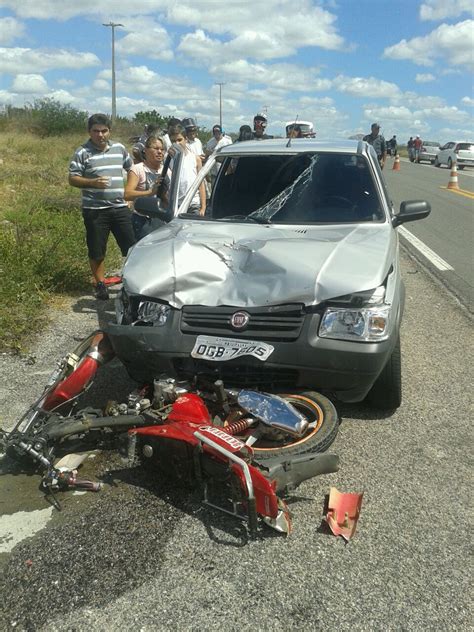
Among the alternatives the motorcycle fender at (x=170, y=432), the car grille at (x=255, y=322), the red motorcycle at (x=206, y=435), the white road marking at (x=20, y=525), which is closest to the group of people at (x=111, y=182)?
the car grille at (x=255, y=322)

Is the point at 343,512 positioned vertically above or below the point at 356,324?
below

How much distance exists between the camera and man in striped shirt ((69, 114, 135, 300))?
645cm

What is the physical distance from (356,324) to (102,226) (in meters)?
4.15

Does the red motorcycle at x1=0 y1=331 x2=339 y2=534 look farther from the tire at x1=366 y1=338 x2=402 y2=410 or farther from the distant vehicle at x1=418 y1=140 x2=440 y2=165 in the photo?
the distant vehicle at x1=418 y1=140 x2=440 y2=165

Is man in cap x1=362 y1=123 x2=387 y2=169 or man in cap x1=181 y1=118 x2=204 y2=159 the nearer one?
man in cap x1=181 y1=118 x2=204 y2=159

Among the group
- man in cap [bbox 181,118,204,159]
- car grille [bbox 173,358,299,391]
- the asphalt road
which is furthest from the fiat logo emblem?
man in cap [bbox 181,118,204,159]

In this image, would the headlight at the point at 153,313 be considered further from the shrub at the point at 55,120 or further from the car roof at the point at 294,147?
the shrub at the point at 55,120

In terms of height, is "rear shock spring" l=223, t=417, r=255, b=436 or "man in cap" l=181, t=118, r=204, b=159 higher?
"man in cap" l=181, t=118, r=204, b=159

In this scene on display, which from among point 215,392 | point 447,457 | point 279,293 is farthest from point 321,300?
point 447,457

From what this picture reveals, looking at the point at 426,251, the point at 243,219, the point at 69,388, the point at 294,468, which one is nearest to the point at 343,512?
the point at 294,468

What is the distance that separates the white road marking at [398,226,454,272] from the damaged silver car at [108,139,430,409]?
4.81 metres

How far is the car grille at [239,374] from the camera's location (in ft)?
11.4

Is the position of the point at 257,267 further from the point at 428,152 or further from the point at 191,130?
the point at 428,152

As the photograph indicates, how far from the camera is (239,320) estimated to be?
3488 mm
